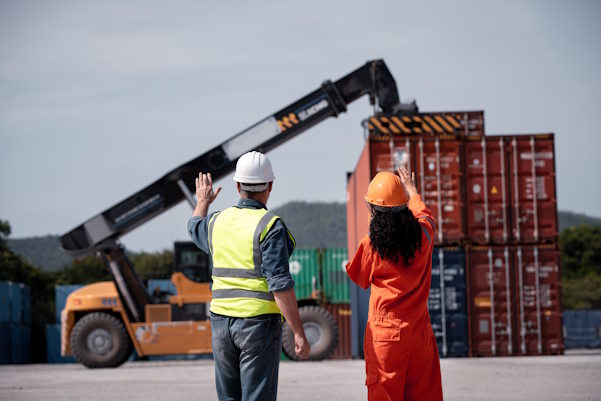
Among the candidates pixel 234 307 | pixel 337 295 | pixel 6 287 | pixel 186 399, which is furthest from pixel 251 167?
pixel 6 287

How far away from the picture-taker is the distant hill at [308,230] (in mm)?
146750

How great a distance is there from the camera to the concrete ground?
9.84 metres

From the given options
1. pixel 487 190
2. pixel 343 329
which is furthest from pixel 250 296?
pixel 343 329

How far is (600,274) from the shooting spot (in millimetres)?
59531

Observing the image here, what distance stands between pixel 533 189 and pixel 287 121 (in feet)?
16.8

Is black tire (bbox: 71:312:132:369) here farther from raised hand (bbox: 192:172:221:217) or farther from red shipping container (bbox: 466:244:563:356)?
raised hand (bbox: 192:172:221:217)

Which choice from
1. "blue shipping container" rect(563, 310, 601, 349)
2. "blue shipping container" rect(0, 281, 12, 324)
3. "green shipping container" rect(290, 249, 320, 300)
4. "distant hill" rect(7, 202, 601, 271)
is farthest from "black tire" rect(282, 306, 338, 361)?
"distant hill" rect(7, 202, 601, 271)

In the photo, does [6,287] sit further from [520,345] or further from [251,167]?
[251,167]

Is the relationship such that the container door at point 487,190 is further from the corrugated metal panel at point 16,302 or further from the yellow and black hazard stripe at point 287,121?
the corrugated metal panel at point 16,302

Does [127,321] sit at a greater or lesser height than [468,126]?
lesser

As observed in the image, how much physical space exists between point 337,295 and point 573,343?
813 cm

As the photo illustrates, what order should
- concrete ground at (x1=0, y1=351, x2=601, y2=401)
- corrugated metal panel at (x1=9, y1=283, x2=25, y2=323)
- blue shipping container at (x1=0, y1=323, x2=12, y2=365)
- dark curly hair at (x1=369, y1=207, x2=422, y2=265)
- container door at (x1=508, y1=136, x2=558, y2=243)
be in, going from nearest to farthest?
1. dark curly hair at (x1=369, y1=207, x2=422, y2=265)
2. concrete ground at (x1=0, y1=351, x2=601, y2=401)
3. container door at (x1=508, y1=136, x2=558, y2=243)
4. blue shipping container at (x1=0, y1=323, x2=12, y2=365)
5. corrugated metal panel at (x1=9, y1=283, x2=25, y2=323)

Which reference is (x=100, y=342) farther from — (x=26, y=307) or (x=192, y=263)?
(x=26, y=307)

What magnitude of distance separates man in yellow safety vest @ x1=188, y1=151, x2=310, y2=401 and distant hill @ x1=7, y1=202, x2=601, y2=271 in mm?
138678
